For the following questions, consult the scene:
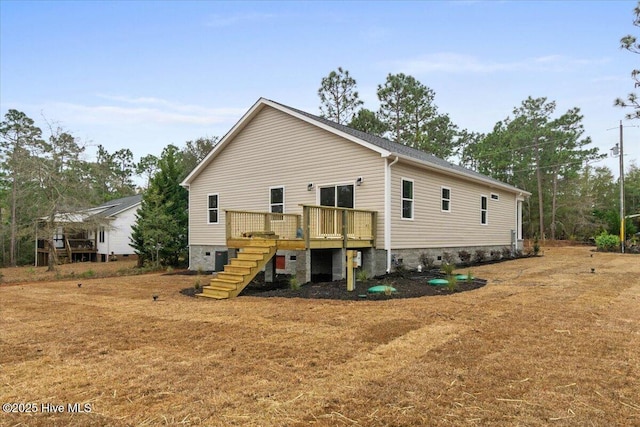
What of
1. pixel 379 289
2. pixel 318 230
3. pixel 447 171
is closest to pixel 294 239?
pixel 318 230

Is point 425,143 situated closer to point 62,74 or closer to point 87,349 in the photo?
point 62,74

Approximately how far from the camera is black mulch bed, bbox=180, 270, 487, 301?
8.51 metres

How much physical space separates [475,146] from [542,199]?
7.90 m

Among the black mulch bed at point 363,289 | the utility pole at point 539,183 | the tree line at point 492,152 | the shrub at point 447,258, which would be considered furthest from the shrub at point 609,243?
the black mulch bed at point 363,289

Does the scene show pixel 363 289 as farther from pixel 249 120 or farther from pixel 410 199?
pixel 249 120

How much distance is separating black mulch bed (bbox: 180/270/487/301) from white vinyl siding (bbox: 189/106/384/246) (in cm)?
178

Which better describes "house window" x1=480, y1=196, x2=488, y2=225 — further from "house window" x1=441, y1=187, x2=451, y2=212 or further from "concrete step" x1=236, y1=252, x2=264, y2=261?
"concrete step" x1=236, y1=252, x2=264, y2=261

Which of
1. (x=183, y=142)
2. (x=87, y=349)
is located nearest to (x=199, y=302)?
(x=87, y=349)

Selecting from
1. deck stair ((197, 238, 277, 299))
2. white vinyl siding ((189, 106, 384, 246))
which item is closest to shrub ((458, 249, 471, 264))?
white vinyl siding ((189, 106, 384, 246))

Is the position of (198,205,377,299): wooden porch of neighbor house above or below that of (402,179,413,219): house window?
below

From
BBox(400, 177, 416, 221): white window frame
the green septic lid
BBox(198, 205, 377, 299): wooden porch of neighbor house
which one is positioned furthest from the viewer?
BBox(400, 177, 416, 221): white window frame

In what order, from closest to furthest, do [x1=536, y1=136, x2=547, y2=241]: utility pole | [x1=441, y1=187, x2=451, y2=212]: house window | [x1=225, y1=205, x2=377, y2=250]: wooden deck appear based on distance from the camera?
[x1=225, y1=205, x2=377, y2=250]: wooden deck < [x1=441, y1=187, x2=451, y2=212]: house window < [x1=536, y1=136, x2=547, y2=241]: utility pole

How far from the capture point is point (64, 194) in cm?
1738

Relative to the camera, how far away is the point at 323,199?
12961mm
